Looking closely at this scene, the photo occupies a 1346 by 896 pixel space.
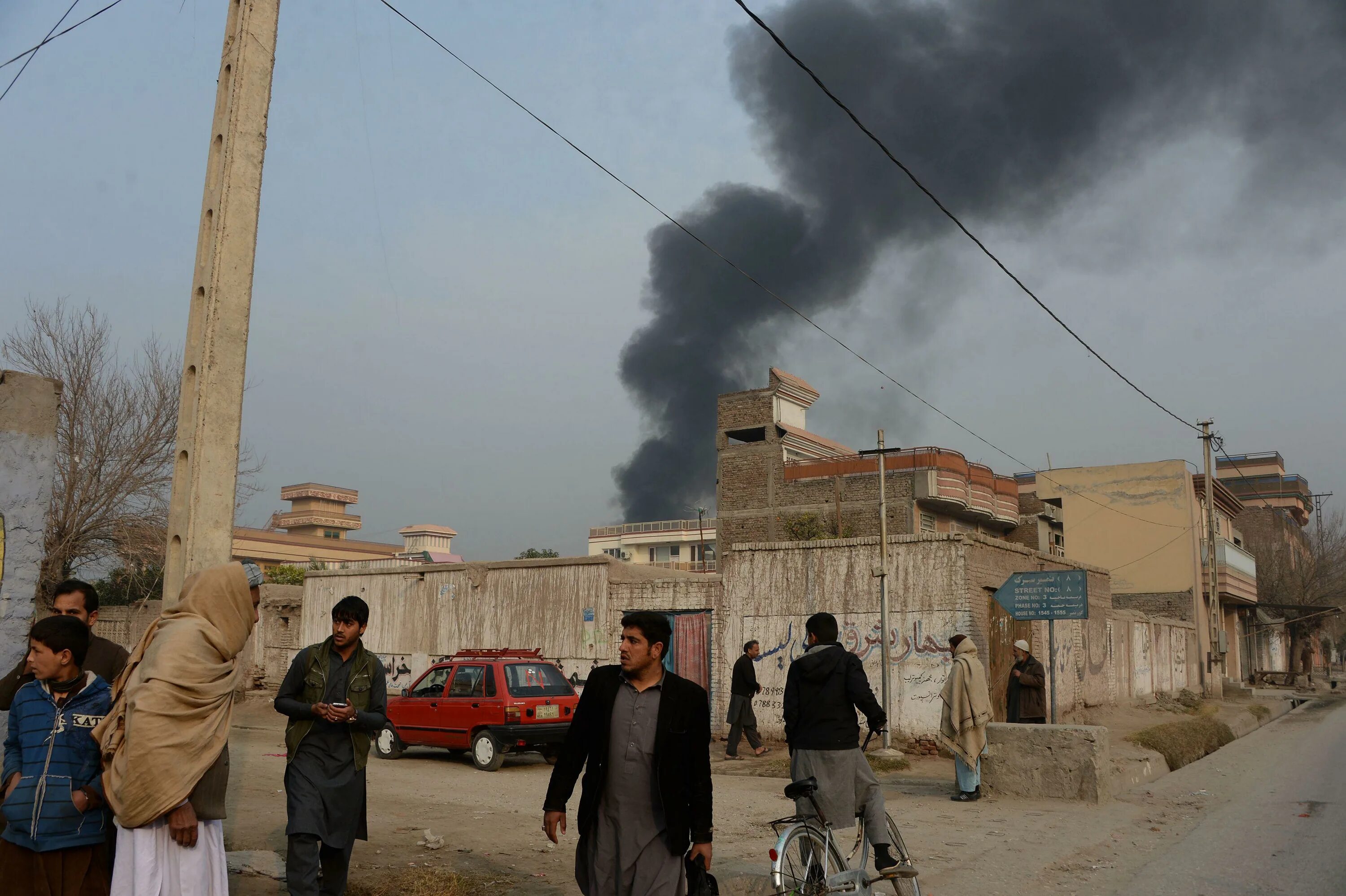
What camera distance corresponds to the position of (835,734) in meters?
6.74

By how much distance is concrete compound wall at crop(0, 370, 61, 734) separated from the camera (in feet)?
20.2

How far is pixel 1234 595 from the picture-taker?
46.4 m

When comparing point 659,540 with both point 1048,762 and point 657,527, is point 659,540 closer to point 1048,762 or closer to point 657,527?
point 657,527

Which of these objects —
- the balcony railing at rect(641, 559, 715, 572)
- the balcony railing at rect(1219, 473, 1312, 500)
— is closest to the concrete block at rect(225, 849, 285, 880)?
the balcony railing at rect(641, 559, 715, 572)

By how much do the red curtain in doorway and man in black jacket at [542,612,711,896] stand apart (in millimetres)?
14875

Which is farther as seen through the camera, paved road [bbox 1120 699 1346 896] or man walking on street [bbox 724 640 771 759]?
man walking on street [bbox 724 640 771 759]

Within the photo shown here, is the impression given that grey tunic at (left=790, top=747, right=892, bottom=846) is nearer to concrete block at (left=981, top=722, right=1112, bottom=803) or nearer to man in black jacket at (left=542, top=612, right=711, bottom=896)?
man in black jacket at (left=542, top=612, right=711, bottom=896)

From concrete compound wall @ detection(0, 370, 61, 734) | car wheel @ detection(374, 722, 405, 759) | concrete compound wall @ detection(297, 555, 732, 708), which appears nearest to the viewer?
concrete compound wall @ detection(0, 370, 61, 734)

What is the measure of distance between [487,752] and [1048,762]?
7.78 m

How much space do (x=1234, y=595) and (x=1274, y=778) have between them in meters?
36.5

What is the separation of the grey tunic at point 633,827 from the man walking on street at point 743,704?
12.5m

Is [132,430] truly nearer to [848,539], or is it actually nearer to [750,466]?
[848,539]

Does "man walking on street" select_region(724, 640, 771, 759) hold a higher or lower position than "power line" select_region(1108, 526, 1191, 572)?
lower

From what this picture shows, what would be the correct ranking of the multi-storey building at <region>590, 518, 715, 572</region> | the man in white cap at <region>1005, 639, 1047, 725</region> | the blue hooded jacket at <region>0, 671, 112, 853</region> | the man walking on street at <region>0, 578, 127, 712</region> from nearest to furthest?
the blue hooded jacket at <region>0, 671, 112, 853</region>
the man walking on street at <region>0, 578, 127, 712</region>
the man in white cap at <region>1005, 639, 1047, 725</region>
the multi-storey building at <region>590, 518, 715, 572</region>
